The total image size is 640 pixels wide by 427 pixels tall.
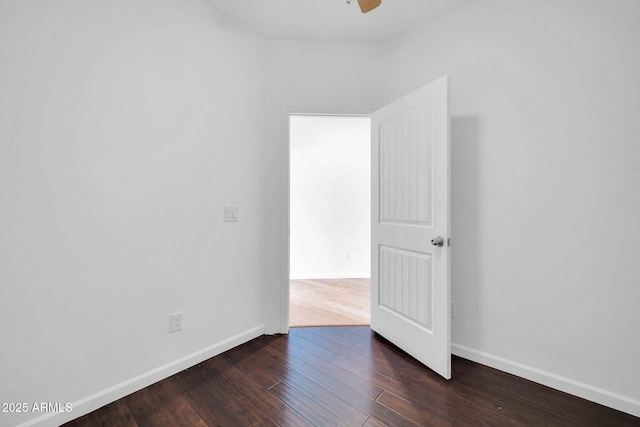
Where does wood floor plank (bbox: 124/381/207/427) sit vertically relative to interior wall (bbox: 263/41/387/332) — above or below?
below

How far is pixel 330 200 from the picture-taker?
14.2 feet

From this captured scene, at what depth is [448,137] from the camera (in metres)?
1.75

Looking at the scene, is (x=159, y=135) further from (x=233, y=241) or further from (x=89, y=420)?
(x=89, y=420)

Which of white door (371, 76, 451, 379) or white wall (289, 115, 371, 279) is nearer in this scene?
white door (371, 76, 451, 379)

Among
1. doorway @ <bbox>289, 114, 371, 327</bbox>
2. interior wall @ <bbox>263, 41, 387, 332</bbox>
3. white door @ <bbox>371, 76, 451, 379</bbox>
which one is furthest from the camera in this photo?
doorway @ <bbox>289, 114, 371, 327</bbox>

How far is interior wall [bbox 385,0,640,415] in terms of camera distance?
148cm

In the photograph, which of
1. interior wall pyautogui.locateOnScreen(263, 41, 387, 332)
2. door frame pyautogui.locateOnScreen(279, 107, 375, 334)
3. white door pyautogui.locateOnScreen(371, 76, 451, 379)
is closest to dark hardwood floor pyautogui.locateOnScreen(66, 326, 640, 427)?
white door pyautogui.locateOnScreen(371, 76, 451, 379)

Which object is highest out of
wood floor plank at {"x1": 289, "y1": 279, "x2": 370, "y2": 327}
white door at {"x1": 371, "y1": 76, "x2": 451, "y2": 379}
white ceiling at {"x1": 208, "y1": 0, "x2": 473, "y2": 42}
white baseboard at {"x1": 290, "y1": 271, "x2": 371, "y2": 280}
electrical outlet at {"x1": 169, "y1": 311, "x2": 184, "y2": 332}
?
white ceiling at {"x1": 208, "y1": 0, "x2": 473, "y2": 42}

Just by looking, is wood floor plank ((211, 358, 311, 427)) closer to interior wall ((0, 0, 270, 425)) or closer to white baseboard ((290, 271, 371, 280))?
interior wall ((0, 0, 270, 425))

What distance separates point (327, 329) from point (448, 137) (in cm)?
185

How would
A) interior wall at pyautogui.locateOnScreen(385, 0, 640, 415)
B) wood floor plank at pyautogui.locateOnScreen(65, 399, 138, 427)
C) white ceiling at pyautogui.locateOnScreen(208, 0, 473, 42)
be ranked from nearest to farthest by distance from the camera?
wood floor plank at pyautogui.locateOnScreen(65, 399, 138, 427) < interior wall at pyautogui.locateOnScreen(385, 0, 640, 415) < white ceiling at pyautogui.locateOnScreen(208, 0, 473, 42)

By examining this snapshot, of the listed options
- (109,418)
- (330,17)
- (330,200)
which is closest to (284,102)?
(330,17)

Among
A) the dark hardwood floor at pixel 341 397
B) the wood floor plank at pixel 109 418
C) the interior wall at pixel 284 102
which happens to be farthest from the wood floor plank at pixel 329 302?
the wood floor plank at pixel 109 418

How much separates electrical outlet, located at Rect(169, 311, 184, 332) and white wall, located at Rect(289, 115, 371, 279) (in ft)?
8.20
